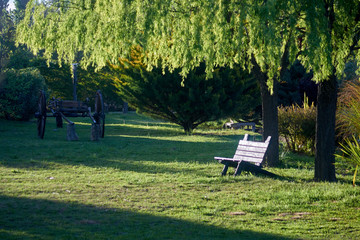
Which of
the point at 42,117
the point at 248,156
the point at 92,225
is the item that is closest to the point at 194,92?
the point at 42,117

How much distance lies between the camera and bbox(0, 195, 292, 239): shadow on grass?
5414 mm

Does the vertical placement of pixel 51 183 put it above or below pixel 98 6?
below

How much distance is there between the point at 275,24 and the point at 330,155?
3379 millimetres

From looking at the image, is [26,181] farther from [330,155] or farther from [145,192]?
[330,155]

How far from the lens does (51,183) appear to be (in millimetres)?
8883

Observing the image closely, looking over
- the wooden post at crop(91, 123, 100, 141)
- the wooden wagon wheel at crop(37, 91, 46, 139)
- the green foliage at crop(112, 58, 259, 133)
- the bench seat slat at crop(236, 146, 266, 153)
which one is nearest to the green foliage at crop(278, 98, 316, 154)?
the bench seat slat at crop(236, 146, 266, 153)

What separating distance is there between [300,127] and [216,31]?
23.4 ft

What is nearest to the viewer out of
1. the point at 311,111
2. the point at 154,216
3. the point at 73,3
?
the point at 154,216

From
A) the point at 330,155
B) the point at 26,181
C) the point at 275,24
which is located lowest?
the point at 26,181

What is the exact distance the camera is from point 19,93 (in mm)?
26094

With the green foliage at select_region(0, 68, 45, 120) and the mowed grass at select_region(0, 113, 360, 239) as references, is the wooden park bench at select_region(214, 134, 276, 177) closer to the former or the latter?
the mowed grass at select_region(0, 113, 360, 239)

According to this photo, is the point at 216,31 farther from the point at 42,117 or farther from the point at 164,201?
the point at 42,117

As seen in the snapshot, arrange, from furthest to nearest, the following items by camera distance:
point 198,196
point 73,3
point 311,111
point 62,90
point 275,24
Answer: point 62,90 < point 311,111 < point 73,3 < point 198,196 < point 275,24

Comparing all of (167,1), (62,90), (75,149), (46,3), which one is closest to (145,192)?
(167,1)
